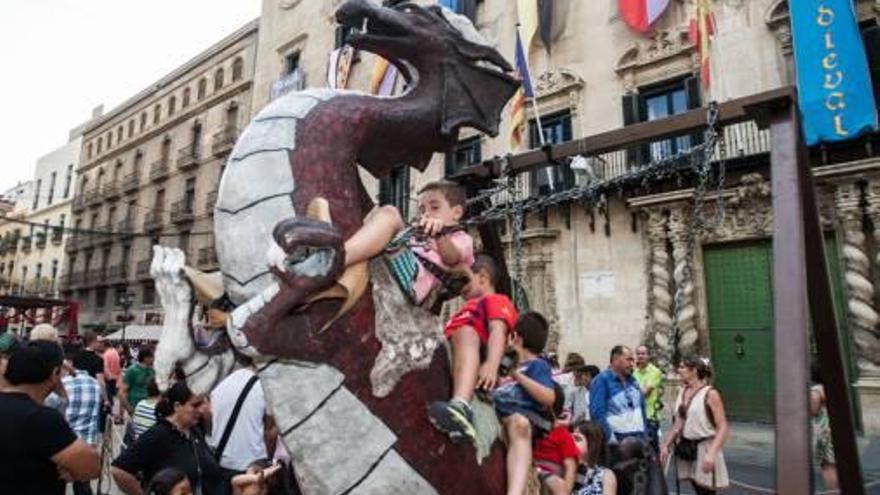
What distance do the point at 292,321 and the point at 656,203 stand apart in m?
11.6

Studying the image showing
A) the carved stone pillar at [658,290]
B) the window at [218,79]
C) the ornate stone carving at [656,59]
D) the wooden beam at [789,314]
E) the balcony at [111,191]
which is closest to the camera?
the wooden beam at [789,314]

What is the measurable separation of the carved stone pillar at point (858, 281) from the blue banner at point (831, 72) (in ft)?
3.40

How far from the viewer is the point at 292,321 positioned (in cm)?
191

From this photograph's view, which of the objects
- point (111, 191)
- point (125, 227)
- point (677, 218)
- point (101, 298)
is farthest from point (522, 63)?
point (111, 191)

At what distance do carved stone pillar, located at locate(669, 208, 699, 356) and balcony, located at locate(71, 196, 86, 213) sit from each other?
127ft

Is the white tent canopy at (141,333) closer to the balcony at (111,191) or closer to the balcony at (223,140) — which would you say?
the balcony at (223,140)

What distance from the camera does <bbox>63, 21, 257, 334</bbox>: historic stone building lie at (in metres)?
28.0

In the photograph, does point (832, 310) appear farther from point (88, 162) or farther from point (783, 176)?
point (88, 162)

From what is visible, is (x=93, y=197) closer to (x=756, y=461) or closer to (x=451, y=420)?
(x=756, y=461)

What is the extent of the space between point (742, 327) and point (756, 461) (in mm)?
3507

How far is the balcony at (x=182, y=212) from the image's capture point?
28359mm

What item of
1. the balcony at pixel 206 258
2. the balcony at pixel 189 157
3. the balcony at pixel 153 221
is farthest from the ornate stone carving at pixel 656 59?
the balcony at pixel 153 221

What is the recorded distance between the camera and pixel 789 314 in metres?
2.32

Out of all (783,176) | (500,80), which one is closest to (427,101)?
(500,80)
